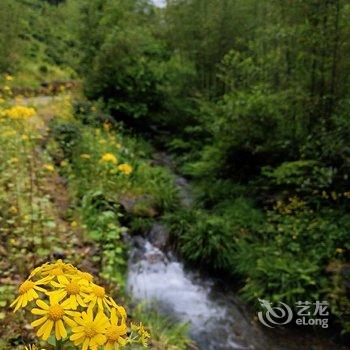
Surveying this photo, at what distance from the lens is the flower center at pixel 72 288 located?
1336 mm

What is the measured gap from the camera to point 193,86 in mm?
13352

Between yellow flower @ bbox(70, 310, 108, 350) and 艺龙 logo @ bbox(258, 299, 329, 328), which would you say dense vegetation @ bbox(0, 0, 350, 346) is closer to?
艺龙 logo @ bbox(258, 299, 329, 328)

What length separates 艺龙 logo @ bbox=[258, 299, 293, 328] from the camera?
19.1 ft

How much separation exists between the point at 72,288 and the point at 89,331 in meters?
0.15

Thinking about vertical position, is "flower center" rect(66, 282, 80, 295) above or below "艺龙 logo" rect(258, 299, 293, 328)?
above

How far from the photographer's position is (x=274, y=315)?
602 centimetres

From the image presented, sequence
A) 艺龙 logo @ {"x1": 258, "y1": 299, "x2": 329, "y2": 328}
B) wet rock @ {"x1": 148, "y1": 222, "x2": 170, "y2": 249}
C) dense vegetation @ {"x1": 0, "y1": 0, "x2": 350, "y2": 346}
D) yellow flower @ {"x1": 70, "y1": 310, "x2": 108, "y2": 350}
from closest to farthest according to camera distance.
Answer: yellow flower @ {"x1": 70, "y1": 310, "x2": 108, "y2": 350}
艺龙 logo @ {"x1": 258, "y1": 299, "x2": 329, "y2": 328}
dense vegetation @ {"x1": 0, "y1": 0, "x2": 350, "y2": 346}
wet rock @ {"x1": 148, "y1": 222, "x2": 170, "y2": 249}

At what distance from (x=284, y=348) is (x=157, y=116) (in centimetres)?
943

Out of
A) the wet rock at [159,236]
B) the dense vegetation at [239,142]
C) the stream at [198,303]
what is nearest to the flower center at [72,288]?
the dense vegetation at [239,142]

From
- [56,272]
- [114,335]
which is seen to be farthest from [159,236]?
[114,335]

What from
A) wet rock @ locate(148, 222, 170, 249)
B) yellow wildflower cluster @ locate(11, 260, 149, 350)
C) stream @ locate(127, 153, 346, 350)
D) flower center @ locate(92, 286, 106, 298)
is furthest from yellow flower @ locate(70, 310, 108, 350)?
wet rock @ locate(148, 222, 170, 249)

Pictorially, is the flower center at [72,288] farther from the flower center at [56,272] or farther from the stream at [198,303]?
the stream at [198,303]

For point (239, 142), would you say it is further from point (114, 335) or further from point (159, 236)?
point (114, 335)

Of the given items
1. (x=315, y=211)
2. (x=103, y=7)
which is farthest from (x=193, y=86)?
(x=315, y=211)
